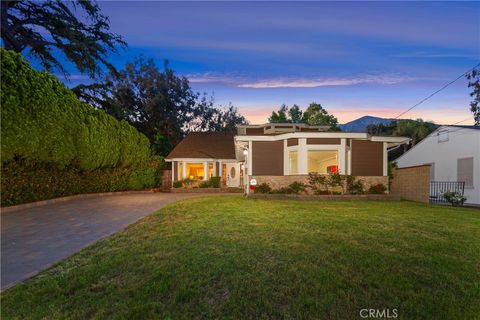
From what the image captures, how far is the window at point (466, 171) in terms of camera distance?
15.0 meters

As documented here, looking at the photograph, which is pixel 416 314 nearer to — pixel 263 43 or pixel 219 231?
pixel 219 231

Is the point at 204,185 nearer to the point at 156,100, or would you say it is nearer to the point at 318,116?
the point at 156,100

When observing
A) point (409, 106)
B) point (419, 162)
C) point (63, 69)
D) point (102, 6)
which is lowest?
point (419, 162)

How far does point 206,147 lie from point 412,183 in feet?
56.3

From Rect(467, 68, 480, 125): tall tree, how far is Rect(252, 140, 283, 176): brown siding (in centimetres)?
2570

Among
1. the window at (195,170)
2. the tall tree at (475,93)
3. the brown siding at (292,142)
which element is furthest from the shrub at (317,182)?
the tall tree at (475,93)

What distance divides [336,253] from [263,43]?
11.7 meters

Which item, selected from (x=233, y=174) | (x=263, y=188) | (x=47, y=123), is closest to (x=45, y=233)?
(x=47, y=123)

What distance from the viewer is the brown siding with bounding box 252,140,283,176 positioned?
15.3 metres

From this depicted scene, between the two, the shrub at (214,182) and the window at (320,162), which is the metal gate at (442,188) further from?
the shrub at (214,182)

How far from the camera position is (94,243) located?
5.40 metres

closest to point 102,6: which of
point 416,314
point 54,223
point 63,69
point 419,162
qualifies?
point 63,69

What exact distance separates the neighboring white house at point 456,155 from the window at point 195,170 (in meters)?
18.2

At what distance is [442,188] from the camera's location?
54.4 feet
